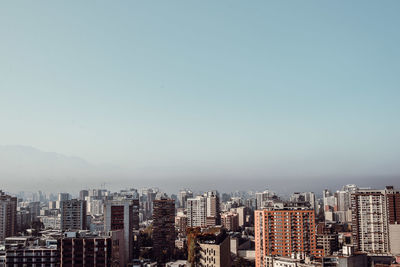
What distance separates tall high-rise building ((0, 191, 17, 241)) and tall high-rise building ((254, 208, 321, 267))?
16.1 meters

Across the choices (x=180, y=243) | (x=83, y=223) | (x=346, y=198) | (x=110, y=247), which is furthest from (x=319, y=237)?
(x=346, y=198)

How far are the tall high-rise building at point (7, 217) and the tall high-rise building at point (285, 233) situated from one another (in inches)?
634

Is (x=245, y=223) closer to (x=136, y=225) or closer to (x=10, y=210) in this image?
(x=136, y=225)

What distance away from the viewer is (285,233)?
1675cm

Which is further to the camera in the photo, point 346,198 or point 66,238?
point 346,198

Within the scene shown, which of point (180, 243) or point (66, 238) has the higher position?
point (66, 238)

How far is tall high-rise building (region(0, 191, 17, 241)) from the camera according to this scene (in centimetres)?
2519

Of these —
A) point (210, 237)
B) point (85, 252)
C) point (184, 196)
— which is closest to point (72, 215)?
point (85, 252)

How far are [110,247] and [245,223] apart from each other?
24949 mm

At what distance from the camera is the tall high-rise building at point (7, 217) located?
82.6 feet

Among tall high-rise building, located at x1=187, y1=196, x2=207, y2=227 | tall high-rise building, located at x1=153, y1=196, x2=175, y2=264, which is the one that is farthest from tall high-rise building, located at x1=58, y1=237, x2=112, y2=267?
tall high-rise building, located at x1=187, y1=196, x2=207, y2=227

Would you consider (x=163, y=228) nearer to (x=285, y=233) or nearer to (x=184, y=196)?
(x=285, y=233)

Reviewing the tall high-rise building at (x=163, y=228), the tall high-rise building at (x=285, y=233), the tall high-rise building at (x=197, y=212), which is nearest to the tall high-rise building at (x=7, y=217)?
the tall high-rise building at (x=163, y=228)

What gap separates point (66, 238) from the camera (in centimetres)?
Answer: 1407
